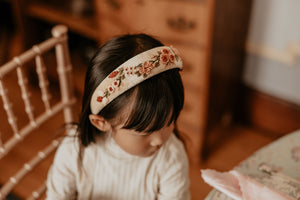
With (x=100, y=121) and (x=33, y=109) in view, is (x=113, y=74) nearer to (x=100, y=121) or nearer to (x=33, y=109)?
(x=100, y=121)

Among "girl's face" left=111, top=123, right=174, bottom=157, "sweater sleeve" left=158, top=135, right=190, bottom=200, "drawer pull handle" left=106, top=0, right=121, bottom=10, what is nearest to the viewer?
"girl's face" left=111, top=123, right=174, bottom=157

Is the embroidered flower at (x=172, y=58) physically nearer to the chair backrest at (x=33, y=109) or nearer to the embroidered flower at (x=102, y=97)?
the embroidered flower at (x=102, y=97)

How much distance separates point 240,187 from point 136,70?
13.6 inches

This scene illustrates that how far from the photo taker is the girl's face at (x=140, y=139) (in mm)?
842

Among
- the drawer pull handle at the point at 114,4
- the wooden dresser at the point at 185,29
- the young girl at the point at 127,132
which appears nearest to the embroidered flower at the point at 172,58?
the young girl at the point at 127,132

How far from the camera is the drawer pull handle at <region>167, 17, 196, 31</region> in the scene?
150 centimetres

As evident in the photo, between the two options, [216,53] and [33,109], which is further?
[216,53]

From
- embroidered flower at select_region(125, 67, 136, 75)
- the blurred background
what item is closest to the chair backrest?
embroidered flower at select_region(125, 67, 136, 75)

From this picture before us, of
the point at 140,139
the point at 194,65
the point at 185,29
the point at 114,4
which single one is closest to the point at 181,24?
the point at 185,29

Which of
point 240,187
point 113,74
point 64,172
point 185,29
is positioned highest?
point 113,74

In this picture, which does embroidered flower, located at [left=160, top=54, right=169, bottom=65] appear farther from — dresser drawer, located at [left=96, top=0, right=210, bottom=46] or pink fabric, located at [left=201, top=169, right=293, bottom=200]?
dresser drawer, located at [left=96, top=0, right=210, bottom=46]

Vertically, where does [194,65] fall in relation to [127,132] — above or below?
below

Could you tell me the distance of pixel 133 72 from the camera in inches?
29.1

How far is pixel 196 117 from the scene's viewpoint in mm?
1775
